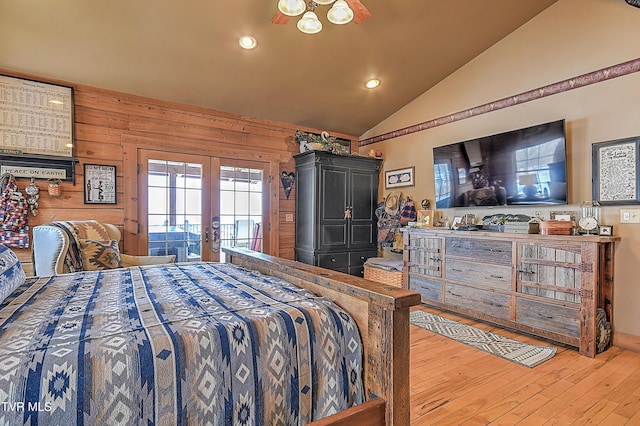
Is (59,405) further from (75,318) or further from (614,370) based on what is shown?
(614,370)

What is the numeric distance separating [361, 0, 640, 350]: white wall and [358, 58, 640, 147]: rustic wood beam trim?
4cm

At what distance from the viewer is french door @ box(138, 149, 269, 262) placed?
12.2 feet

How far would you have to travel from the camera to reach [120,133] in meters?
3.54

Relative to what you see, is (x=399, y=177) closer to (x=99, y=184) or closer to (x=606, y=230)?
(x=606, y=230)

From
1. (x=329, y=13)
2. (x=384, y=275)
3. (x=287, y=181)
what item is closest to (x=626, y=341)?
(x=384, y=275)

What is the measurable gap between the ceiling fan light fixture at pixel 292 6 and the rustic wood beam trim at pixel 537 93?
103 inches

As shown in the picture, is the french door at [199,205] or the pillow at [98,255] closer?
the pillow at [98,255]

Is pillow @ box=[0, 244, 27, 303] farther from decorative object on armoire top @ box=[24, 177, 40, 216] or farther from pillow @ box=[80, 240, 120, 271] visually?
decorative object on armoire top @ box=[24, 177, 40, 216]

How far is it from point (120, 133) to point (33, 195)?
1011mm

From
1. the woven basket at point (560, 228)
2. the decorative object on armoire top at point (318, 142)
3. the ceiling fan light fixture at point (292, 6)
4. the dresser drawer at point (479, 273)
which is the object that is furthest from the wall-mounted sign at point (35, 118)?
the woven basket at point (560, 228)

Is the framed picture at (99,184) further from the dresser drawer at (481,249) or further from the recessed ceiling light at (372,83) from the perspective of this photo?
the dresser drawer at (481,249)

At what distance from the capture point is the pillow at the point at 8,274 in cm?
136

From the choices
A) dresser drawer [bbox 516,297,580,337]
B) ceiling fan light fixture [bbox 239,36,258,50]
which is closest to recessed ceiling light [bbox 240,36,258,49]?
ceiling fan light fixture [bbox 239,36,258,50]

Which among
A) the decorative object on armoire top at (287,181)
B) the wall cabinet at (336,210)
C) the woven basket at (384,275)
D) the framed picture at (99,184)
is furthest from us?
the decorative object on armoire top at (287,181)
